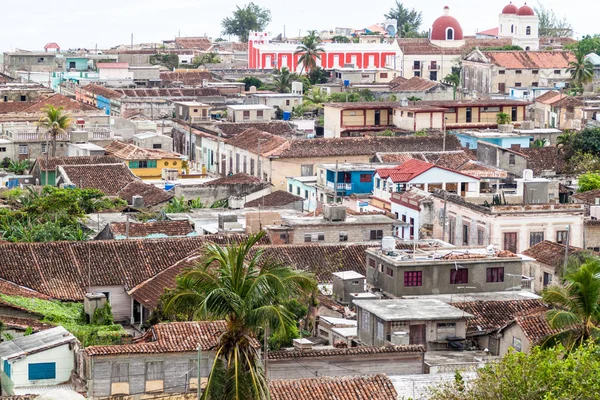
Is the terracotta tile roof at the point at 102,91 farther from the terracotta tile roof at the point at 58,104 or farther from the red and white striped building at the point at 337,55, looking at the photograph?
the red and white striped building at the point at 337,55

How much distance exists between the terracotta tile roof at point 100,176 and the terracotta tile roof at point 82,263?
2235cm

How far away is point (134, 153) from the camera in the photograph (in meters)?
84.9

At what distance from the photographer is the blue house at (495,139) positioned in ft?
298

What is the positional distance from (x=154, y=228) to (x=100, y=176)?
1705 cm

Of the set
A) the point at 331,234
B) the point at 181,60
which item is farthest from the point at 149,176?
the point at 181,60

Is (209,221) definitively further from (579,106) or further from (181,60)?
(181,60)

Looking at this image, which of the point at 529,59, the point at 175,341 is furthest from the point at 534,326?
the point at 529,59

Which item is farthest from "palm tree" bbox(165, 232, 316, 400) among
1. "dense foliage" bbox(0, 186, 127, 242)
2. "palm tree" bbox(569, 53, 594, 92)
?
"palm tree" bbox(569, 53, 594, 92)

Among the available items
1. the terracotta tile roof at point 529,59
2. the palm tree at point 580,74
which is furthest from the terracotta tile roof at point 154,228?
the terracotta tile roof at point 529,59

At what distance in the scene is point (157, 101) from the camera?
375 ft

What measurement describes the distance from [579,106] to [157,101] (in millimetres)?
28649

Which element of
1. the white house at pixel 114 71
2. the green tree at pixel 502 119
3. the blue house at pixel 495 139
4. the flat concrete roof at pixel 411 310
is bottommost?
the flat concrete roof at pixel 411 310

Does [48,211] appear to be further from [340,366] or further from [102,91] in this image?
[102,91]

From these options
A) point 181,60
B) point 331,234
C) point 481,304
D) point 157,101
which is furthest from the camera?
point 181,60
